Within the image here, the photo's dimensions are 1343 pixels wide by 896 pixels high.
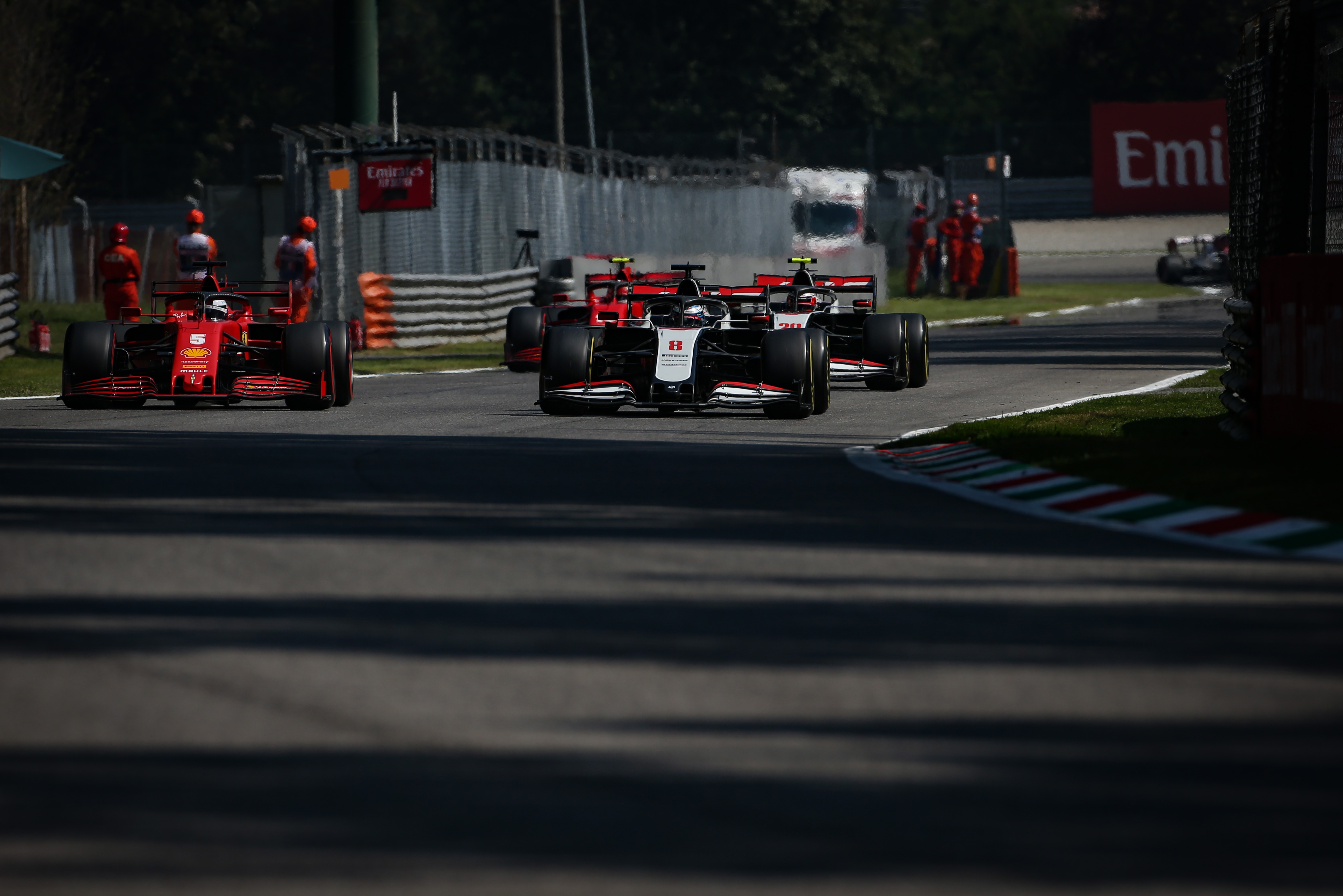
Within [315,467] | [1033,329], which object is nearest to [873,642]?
[315,467]

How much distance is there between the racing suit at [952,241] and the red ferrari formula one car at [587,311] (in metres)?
18.0

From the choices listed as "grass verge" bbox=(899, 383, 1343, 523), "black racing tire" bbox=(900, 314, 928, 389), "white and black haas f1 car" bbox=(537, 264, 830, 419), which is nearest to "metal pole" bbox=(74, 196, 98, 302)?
"black racing tire" bbox=(900, 314, 928, 389)

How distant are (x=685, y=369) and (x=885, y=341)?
11.4 feet

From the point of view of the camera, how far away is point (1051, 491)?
394 inches

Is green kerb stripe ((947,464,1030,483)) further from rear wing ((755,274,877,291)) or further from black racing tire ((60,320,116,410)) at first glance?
black racing tire ((60,320,116,410))

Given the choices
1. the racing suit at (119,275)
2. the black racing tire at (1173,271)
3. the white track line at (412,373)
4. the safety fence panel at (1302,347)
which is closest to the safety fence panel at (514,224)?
the white track line at (412,373)

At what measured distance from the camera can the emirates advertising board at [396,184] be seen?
25781 millimetres

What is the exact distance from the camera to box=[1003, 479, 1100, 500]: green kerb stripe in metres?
9.87

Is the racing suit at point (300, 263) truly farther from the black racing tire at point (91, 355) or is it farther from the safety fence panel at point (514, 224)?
the black racing tire at point (91, 355)

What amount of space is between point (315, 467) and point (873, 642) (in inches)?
219

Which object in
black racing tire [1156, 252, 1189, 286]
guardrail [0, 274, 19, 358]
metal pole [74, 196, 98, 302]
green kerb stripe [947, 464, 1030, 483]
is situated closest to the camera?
green kerb stripe [947, 464, 1030, 483]

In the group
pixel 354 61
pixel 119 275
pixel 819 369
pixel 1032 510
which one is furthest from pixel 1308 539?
pixel 354 61

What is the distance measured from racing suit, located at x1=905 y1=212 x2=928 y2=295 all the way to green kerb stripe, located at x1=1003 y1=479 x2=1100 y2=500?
1183 inches

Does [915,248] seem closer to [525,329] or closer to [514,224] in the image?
[514,224]
